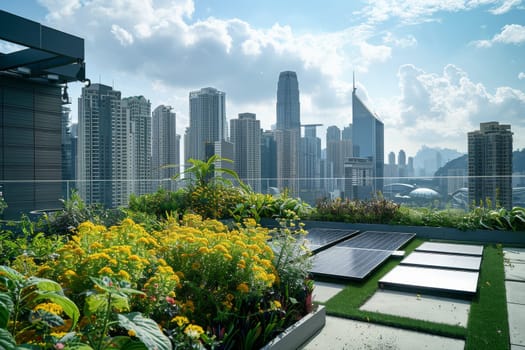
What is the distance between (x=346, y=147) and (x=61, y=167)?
32.9 metres

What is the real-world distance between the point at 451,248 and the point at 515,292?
2092 millimetres

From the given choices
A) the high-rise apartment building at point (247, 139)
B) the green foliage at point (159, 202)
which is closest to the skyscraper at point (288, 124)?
the high-rise apartment building at point (247, 139)

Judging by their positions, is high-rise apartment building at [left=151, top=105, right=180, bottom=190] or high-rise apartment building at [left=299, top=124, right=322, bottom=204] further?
high-rise apartment building at [left=151, top=105, right=180, bottom=190]

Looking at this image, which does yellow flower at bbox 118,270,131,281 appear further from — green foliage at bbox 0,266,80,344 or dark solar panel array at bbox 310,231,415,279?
dark solar panel array at bbox 310,231,415,279

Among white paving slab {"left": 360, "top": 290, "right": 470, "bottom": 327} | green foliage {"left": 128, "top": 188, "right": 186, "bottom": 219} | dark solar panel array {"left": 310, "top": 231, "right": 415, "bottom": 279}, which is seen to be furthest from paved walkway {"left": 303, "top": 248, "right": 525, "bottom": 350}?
green foliage {"left": 128, "top": 188, "right": 186, "bottom": 219}

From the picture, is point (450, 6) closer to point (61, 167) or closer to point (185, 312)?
point (185, 312)

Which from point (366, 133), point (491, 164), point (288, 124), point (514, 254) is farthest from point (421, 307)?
point (288, 124)

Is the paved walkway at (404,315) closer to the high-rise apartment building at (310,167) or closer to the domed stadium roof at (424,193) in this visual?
the domed stadium roof at (424,193)

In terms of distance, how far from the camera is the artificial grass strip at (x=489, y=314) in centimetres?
264

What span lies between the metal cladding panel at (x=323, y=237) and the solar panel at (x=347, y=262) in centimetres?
14

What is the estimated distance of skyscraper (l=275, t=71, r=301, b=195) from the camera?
25.8 m

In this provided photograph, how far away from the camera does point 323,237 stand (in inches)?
258

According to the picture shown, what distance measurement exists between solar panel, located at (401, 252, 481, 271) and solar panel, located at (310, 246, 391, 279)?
1.15ft

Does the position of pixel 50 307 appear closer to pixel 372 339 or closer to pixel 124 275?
pixel 124 275
